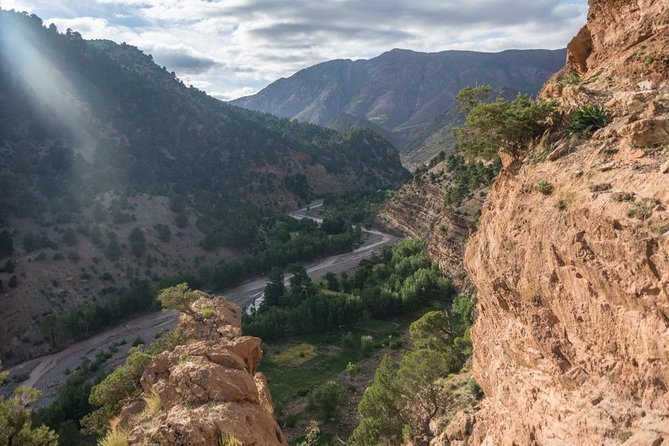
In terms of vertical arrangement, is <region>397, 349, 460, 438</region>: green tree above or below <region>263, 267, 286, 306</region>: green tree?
above

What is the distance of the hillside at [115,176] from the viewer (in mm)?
83438

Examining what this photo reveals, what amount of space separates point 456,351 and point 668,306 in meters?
30.1

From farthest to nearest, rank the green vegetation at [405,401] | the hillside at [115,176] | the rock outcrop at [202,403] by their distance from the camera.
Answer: the hillside at [115,176] < the green vegetation at [405,401] < the rock outcrop at [202,403]

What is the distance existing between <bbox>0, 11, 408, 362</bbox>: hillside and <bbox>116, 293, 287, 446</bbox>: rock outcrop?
6225 centimetres

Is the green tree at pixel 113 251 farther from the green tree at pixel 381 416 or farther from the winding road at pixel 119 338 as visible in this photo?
the green tree at pixel 381 416

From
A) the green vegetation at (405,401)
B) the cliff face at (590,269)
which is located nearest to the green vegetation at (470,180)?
the green vegetation at (405,401)

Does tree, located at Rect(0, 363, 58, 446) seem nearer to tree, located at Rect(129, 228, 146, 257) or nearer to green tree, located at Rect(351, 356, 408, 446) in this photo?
green tree, located at Rect(351, 356, 408, 446)

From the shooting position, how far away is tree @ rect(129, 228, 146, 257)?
93.9 metres

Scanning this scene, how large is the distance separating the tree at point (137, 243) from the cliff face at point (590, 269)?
83382 millimetres

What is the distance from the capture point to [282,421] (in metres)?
44.5

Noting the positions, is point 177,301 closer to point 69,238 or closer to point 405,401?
point 405,401

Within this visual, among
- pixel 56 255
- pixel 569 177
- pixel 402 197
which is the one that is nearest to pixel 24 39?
pixel 56 255

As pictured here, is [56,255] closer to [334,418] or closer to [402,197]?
[334,418]

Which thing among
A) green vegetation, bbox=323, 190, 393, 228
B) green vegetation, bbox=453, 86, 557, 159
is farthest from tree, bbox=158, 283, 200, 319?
green vegetation, bbox=323, 190, 393, 228
